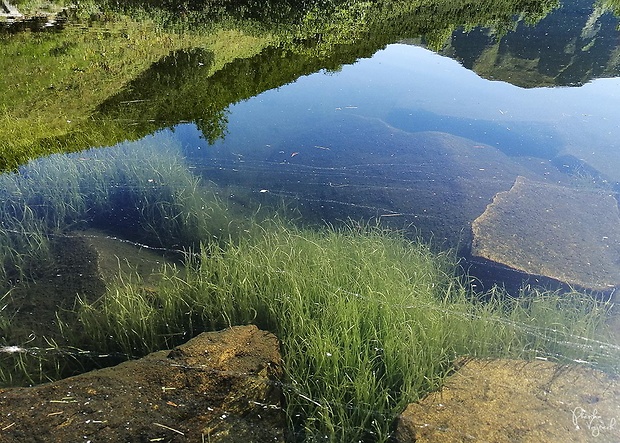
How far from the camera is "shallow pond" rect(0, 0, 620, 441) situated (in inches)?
142

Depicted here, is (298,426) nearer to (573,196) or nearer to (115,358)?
(115,358)

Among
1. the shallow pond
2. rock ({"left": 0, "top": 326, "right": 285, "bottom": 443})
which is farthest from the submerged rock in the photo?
rock ({"left": 0, "top": 326, "right": 285, "bottom": 443})

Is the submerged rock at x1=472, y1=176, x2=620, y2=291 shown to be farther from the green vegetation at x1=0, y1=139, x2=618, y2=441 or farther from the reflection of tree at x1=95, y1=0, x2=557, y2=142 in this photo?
the reflection of tree at x1=95, y1=0, x2=557, y2=142

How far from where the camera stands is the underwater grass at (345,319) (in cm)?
260

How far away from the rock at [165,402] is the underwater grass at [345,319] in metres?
0.20

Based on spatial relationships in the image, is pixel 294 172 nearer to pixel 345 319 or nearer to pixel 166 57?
pixel 345 319

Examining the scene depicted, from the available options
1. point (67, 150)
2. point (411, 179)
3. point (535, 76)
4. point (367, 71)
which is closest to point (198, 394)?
point (411, 179)

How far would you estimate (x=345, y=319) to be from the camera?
9.77 feet

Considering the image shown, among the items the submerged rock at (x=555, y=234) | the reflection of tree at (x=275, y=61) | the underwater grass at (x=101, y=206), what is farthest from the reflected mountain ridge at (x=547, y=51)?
the underwater grass at (x=101, y=206)

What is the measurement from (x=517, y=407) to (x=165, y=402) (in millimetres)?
1966

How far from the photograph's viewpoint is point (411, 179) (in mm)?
5328

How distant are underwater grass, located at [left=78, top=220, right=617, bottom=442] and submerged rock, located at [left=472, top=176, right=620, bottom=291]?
0.42 m

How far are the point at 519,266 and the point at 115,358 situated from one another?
A: 3407 millimetres

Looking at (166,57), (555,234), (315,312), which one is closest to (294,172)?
(315,312)
